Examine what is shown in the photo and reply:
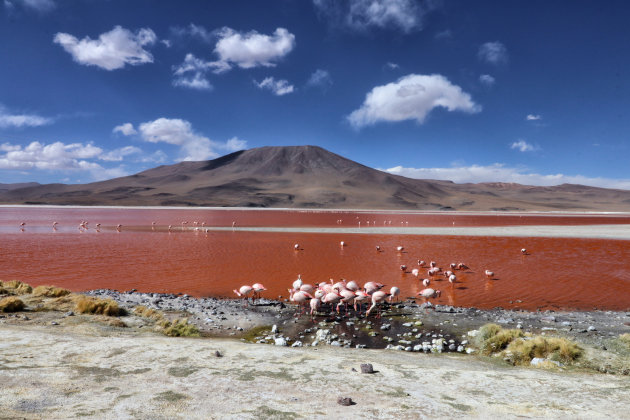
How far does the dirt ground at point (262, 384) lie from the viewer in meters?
4.51

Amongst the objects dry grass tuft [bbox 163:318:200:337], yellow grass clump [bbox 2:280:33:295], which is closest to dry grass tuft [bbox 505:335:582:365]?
dry grass tuft [bbox 163:318:200:337]

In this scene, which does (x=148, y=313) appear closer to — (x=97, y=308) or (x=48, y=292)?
(x=97, y=308)

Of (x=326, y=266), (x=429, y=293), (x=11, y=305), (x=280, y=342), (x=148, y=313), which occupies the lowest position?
(x=280, y=342)

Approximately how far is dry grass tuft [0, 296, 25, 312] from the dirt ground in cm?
320

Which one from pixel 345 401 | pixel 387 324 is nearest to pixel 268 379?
pixel 345 401

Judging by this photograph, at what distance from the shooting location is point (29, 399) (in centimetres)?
452

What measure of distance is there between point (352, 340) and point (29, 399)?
22.0ft

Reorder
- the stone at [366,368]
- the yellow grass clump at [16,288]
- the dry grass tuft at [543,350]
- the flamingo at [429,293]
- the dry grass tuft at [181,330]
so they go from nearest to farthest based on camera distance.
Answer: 1. the stone at [366,368]
2. the dry grass tuft at [543,350]
3. the dry grass tuft at [181,330]
4. the yellow grass clump at [16,288]
5. the flamingo at [429,293]

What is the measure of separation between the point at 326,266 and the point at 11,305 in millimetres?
13287

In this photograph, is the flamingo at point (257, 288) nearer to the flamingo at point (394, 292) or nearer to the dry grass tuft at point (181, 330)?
the dry grass tuft at point (181, 330)

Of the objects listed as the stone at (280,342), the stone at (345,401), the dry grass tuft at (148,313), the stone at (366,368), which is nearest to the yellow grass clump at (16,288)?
the dry grass tuft at (148,313)

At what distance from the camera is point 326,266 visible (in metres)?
19.5

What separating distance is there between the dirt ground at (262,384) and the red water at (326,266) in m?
7.02

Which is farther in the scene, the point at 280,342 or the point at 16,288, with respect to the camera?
the point at 16,288
